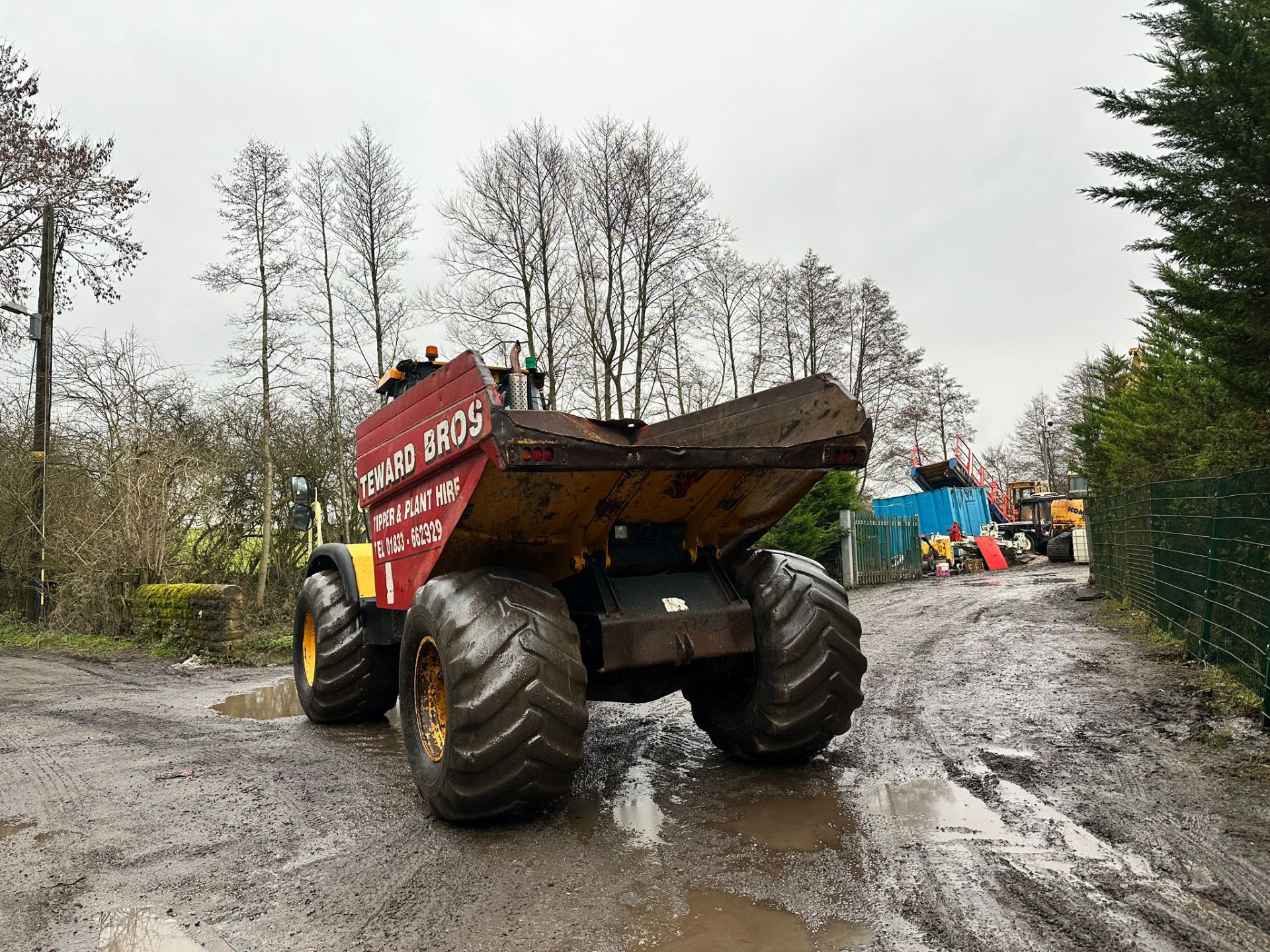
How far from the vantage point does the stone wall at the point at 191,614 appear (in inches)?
445

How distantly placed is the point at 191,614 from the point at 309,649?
235 inches

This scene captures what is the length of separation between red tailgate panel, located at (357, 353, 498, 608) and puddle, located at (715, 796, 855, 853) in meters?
1.84

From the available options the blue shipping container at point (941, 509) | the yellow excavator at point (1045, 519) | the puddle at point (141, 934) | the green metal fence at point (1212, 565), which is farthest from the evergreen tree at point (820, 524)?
the puddle at point (141, 934)

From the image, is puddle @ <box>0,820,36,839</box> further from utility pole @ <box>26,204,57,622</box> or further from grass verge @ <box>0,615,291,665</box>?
utility pole @ <box>26,204,57,622</box>

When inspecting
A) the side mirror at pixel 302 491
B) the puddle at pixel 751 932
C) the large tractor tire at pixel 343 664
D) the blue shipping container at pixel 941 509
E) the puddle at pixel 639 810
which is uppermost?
the side mirror at pixel 302 491

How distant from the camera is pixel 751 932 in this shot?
2.71 metres

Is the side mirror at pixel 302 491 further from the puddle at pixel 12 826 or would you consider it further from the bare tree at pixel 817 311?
the bare tree at pixel 817 311

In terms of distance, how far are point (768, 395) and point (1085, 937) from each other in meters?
2.72

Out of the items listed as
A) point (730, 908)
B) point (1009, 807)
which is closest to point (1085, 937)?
point (730, 908)

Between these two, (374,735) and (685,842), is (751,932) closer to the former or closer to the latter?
(685,842)

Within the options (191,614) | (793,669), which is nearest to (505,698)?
(793,669)

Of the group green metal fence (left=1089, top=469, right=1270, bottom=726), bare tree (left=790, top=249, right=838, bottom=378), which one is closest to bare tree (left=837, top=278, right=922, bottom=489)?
bare tree (left=790, top=249, right=838, bottom=378)

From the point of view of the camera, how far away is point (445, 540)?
4.17 meters

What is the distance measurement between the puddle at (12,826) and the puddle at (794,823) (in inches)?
125
